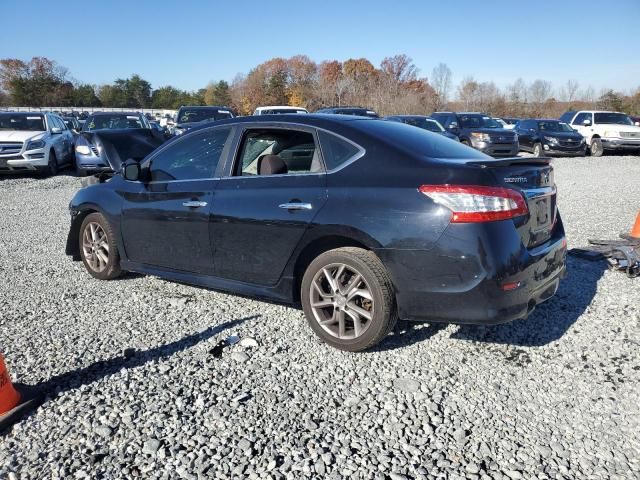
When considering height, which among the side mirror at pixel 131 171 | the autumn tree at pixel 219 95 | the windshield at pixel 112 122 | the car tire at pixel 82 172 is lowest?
the car tire at pixel 82 172

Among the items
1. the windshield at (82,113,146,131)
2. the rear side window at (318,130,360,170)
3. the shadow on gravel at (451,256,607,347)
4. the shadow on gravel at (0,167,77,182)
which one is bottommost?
the shadow on gravel at (451,256,607,347)

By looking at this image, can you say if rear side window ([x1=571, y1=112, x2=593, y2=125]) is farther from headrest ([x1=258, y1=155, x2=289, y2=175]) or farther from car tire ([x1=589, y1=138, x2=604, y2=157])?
headrest ([x1=258, y1=155, x2=289, y2=175])

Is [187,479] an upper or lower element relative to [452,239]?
lower

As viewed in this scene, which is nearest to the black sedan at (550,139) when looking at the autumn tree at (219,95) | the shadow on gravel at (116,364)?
the shadow on gravel at (116,364)

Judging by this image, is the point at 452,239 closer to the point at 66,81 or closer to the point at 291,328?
the point at 291,328

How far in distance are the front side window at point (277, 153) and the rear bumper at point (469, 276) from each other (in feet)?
3.31

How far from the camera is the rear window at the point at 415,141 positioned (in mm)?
3527

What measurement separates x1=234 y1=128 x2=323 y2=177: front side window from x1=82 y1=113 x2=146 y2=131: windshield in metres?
12.8

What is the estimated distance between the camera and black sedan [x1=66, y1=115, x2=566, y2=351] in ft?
10.1

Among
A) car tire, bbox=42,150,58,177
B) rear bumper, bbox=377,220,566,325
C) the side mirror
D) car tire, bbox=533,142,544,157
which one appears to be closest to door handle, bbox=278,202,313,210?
rear bumper, bbox=377,220,566,325

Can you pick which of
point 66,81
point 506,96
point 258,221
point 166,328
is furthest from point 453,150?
point 66,81

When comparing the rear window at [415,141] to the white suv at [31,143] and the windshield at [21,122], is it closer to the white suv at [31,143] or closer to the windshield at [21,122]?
the white suv at [31,143]

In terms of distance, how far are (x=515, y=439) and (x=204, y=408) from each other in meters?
1.67

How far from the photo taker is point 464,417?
111 inches
